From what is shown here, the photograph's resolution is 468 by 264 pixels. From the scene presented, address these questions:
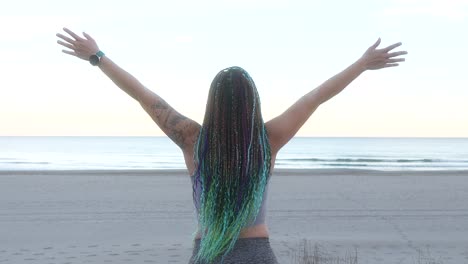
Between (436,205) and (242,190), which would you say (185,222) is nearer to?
(436,205)

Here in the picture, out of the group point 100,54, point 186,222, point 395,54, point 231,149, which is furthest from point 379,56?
point 186,222

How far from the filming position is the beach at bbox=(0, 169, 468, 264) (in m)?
10.5

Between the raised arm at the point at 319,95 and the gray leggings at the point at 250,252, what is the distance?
362mm

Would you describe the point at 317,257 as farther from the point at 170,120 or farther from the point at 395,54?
the point at 170,120

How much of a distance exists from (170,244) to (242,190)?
28.7 ft

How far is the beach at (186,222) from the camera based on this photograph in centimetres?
1048

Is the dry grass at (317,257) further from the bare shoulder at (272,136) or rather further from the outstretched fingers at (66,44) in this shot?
the outstretched fingers at (66,44)

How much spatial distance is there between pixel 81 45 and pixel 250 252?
1058 millimetres

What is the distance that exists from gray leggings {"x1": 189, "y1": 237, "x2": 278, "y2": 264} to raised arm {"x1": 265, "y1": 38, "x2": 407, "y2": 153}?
36 centimetres

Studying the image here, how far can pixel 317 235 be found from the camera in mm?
11914

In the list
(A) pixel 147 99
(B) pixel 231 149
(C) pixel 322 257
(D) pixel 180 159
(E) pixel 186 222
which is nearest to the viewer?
(B) pixel 231 149

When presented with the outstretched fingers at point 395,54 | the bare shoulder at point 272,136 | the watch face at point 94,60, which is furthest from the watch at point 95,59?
the outstretched fingers at point 395,54

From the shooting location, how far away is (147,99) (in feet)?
8.94

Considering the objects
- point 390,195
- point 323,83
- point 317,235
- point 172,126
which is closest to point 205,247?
point 172,126
